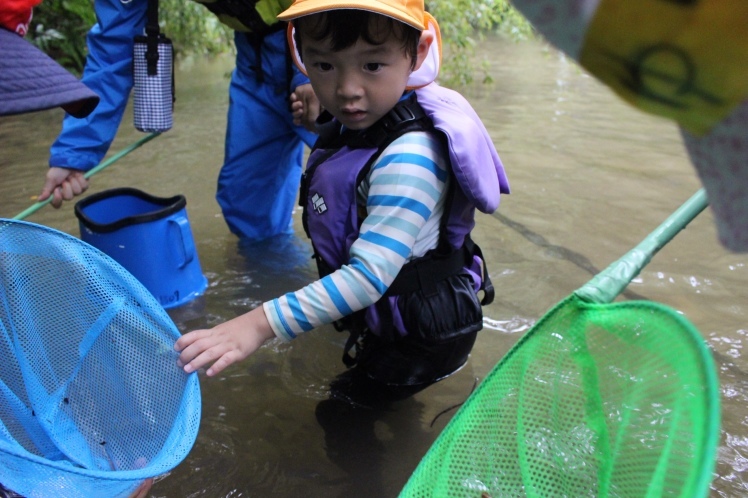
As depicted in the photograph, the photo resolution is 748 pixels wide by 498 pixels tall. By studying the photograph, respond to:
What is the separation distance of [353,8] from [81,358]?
111 cm

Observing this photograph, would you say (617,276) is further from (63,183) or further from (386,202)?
(63,183)

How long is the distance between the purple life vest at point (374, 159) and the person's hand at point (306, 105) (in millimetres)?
595

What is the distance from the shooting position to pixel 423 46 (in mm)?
1630

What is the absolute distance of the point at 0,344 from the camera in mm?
1638

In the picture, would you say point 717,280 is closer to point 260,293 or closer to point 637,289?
point 637,289

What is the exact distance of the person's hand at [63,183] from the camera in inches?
93.8

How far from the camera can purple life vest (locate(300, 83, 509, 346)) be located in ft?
5.12

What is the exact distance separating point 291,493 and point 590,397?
2.76 feet

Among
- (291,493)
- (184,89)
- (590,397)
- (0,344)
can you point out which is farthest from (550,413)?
(184,89)

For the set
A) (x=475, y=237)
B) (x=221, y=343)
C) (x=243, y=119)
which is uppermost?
(x=221, y=343)

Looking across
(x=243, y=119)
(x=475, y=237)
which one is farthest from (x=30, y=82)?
(x=475, y=237)

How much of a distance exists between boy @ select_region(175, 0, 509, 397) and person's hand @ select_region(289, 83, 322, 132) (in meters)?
0.50

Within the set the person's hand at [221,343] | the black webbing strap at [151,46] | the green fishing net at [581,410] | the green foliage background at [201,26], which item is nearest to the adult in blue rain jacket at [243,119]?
the black webbing strap at [151,46]

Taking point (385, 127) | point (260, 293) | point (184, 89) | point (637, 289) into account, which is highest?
point (385, 127)
